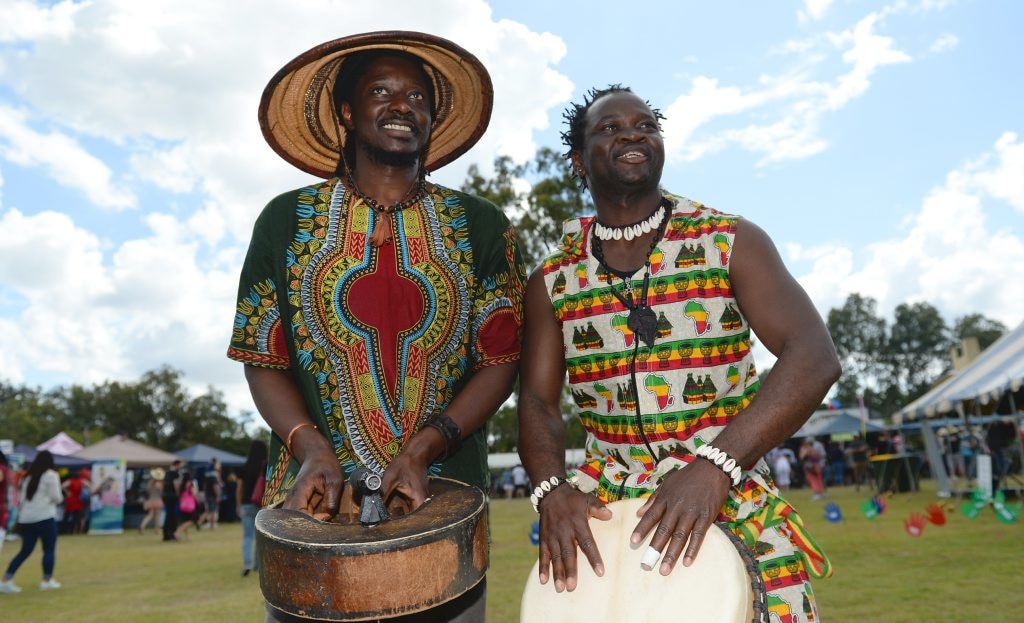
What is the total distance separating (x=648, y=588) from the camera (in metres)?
1.97

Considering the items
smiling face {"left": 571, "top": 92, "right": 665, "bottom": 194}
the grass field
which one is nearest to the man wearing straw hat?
smiling face {"left": 571, "top": 92, "right": 665, "bottom": 194}

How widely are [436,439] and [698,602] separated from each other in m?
0.91

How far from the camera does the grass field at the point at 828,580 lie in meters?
6.79

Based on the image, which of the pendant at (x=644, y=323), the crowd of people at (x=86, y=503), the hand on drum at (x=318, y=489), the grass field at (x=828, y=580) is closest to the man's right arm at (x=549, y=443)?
the pendant at (x=644, y=323)

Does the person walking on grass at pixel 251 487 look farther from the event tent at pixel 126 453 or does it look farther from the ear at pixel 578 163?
the event tent at pixel 126 453

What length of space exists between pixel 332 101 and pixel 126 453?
29.2 meters

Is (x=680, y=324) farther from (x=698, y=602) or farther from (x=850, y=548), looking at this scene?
(x=850, y=548)

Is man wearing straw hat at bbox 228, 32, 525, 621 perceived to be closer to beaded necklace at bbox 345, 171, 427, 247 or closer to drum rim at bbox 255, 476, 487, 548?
beaded necklace at bbox 345, 171, 427, 247

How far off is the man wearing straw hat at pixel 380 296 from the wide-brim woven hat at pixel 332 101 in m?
0.01

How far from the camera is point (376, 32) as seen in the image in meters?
2.66

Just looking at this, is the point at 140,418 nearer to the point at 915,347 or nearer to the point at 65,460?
the point at 65,460

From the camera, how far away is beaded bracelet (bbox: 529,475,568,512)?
2.36 metres

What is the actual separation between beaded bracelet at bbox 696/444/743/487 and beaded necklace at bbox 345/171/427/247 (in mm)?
1329

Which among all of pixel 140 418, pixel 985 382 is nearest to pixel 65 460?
pixel 985 382
